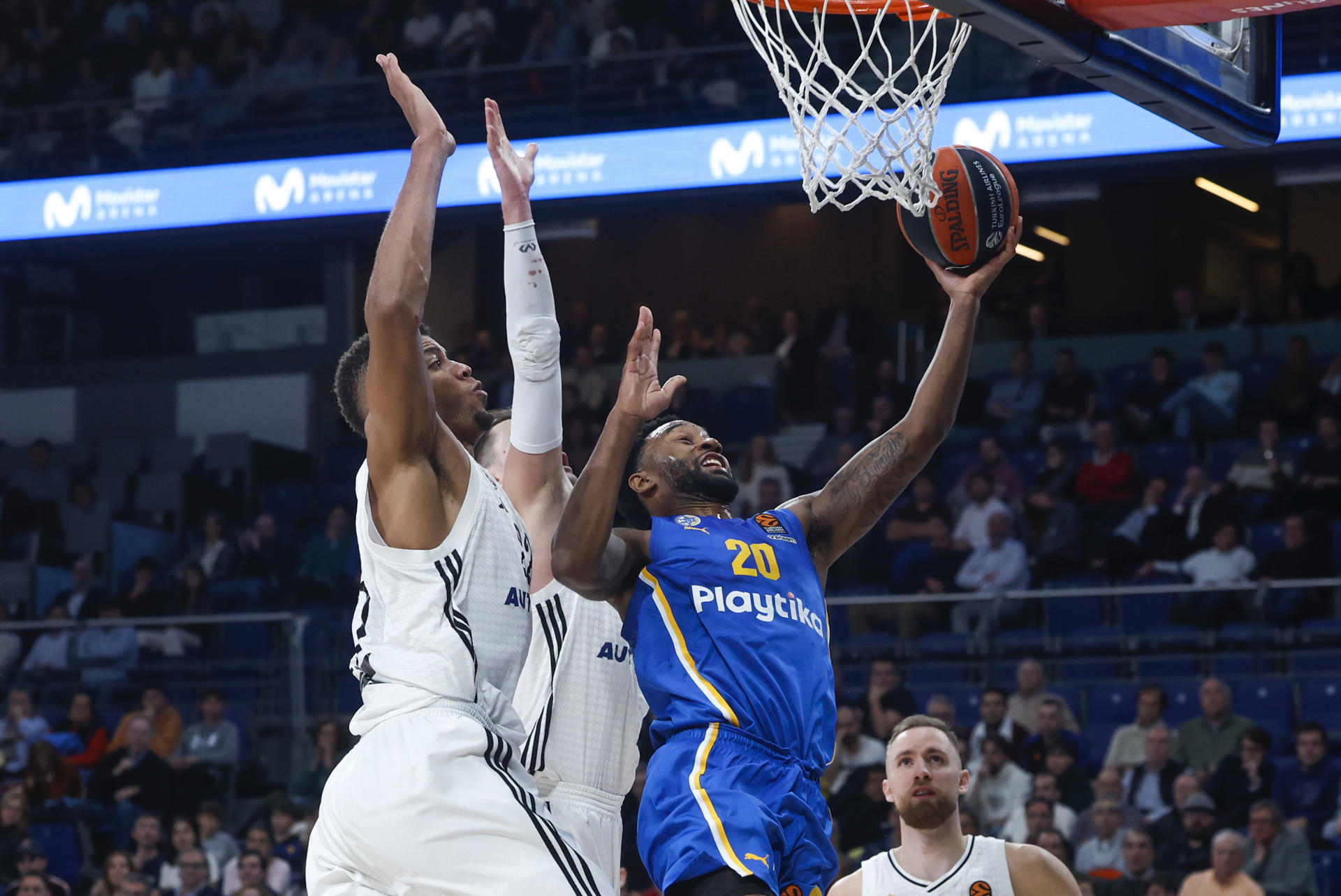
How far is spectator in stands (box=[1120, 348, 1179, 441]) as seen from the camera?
1320cm

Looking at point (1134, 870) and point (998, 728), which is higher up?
point (998, 728)

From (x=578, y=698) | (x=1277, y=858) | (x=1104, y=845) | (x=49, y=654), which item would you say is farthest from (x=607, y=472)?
(x=49, y=654)

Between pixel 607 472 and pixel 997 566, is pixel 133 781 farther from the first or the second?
pixel 607 472

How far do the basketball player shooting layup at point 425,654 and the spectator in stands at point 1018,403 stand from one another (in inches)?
409

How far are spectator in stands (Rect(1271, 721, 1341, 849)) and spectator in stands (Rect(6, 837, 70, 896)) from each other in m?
7.06

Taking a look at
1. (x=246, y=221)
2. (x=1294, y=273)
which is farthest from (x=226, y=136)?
(x=1294, y=273)

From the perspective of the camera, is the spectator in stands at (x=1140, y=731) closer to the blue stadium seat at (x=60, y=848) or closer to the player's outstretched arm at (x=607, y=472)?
the player's outstretched arm at (x=607, y=472)

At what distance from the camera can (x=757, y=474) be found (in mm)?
13164

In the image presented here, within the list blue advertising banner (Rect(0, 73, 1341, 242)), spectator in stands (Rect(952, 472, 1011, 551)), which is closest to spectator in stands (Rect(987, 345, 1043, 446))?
spectator in stands (Rect(952, 472, 1011, 551))

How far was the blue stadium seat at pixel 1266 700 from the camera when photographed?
33.7 ft

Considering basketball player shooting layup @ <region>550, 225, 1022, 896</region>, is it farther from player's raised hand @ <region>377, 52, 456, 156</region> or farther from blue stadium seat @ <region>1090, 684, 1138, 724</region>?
blue stadium seat @ <region>1090, 684, 1138, 724</region>

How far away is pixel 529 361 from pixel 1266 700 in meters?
7.54

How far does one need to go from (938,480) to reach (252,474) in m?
6.69

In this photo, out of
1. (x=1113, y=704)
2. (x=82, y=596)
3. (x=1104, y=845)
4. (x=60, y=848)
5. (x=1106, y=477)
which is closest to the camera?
(x=1104, y=845)
